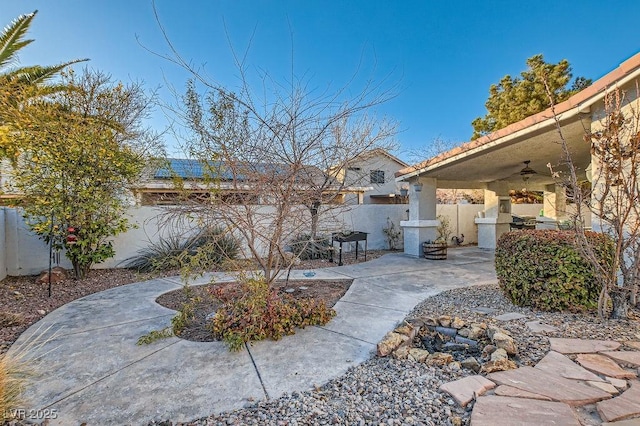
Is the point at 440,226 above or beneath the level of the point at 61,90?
beneath

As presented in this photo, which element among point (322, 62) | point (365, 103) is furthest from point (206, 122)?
point (365, 103)

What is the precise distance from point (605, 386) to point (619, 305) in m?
2.05

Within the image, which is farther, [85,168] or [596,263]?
[85,168]

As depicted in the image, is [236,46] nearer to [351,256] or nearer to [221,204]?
[221,204]

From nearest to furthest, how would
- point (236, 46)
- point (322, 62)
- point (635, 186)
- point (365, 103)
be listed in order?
point (635, 186) < point (236, 46) < point (365, 103) < point (322, 62)

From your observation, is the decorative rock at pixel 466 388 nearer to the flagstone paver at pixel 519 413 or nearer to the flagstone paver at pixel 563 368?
the flagstone paver at pixel 519 413

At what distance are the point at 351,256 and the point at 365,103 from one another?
19.5ft

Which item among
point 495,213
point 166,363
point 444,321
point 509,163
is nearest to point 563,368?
point 444,321

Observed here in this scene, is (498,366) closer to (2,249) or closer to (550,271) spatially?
(550,271)

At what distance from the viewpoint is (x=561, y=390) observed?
7.50 feet

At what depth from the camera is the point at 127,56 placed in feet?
20.0

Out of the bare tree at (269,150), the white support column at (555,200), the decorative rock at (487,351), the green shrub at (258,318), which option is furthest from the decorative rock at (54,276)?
the white support column at (555,200)

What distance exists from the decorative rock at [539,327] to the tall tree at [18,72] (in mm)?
8509

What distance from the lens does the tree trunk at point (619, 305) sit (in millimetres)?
3723
